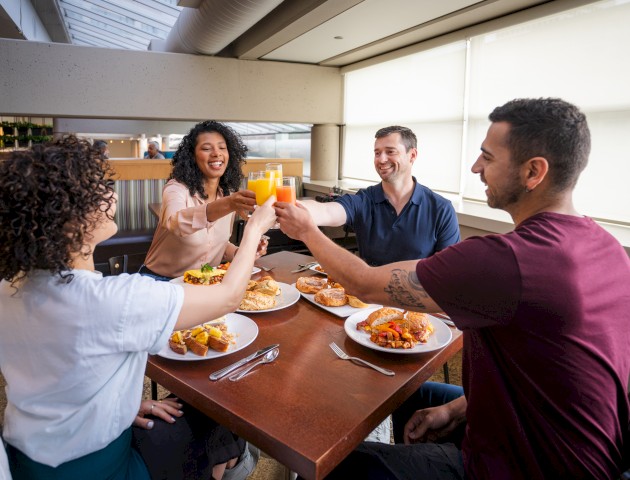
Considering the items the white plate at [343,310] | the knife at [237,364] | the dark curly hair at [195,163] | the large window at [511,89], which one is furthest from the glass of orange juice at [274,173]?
the large window at [511,89]

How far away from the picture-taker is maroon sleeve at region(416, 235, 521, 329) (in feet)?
2.99

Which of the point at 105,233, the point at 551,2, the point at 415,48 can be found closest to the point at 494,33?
the point at 551,2

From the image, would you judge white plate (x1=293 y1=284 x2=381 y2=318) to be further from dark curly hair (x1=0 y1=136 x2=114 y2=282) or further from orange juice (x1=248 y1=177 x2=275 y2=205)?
dark curly hair (x1=0 y1=136 x2=114 y2=282)

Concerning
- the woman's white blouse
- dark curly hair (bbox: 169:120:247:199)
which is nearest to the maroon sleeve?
the woman's white blouse

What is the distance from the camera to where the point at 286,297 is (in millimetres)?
1645

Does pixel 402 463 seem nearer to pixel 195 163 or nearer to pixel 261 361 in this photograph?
pixel 261 361

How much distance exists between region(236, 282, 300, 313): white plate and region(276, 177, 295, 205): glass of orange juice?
0.35m

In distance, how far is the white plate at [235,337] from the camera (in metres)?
1.18

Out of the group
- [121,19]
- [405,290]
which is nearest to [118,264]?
[405,290]

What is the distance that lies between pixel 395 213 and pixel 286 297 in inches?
36.2

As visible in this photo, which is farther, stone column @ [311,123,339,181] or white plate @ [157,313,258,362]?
stone column @ [311,123,339,181]

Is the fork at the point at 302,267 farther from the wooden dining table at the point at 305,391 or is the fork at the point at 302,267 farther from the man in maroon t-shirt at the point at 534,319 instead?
the man in maroon t-shirt at the point at 534,319

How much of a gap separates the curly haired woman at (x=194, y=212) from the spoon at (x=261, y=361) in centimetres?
104

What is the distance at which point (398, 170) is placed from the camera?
7.63 feet
